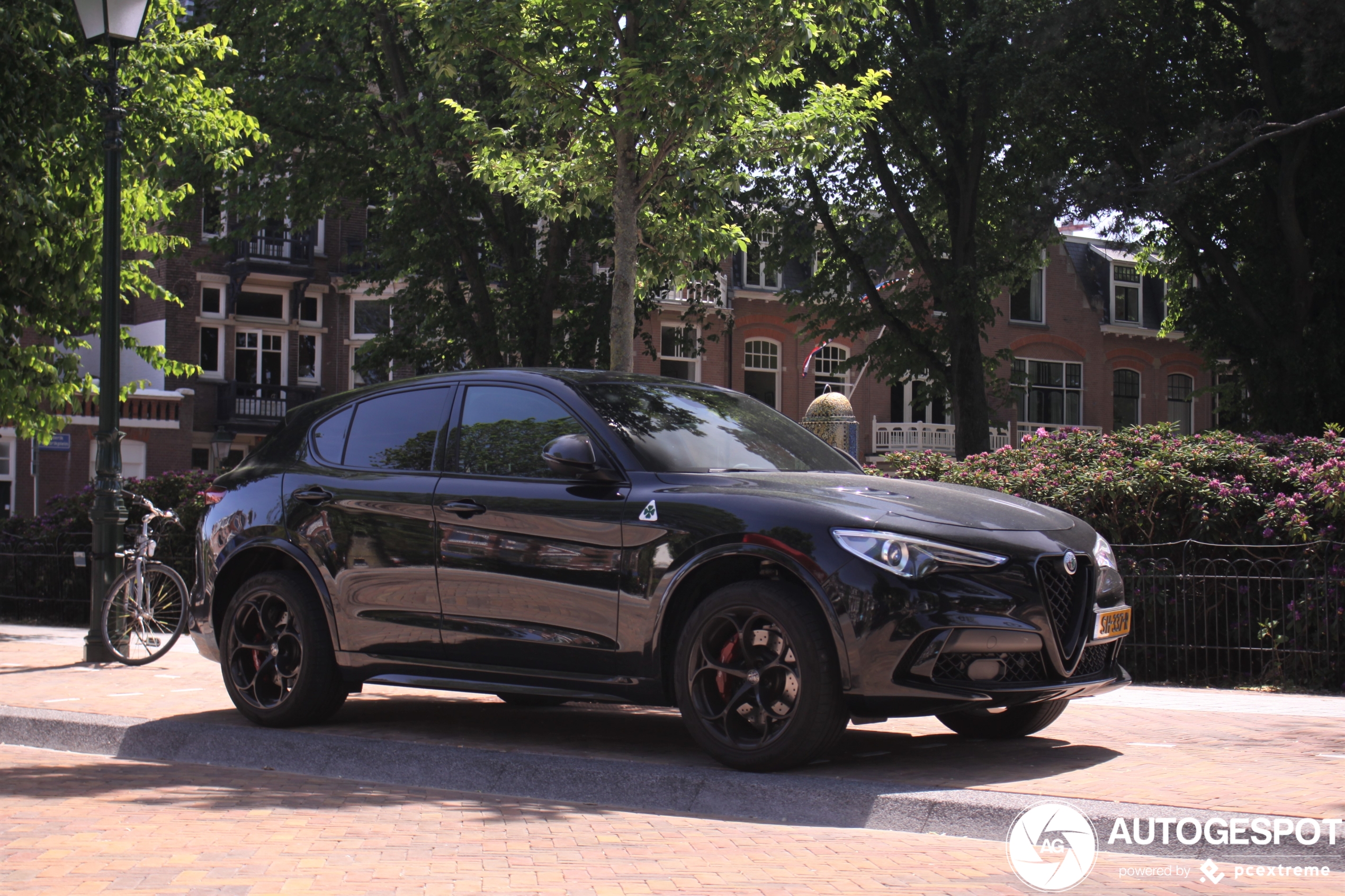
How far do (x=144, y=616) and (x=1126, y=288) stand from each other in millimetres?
42245

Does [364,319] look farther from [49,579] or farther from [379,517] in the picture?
[379,517]

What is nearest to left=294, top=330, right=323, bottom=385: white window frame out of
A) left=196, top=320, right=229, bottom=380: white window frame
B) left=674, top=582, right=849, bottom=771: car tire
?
left=196, top=320, right=229, bottom=380: white window frame

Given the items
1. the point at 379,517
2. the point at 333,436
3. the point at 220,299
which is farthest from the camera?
the point at 220,299

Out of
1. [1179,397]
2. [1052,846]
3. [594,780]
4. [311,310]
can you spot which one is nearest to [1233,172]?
[594,780]

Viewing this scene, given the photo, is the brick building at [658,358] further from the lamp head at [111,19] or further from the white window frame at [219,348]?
the lamp head at [111,19]

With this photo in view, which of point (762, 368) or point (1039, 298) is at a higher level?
point (1039, 298)

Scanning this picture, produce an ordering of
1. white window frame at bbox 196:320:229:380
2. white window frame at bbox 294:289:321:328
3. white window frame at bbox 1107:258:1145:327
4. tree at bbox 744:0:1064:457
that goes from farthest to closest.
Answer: white window frame at bbox 1107:258:1145:327
white window frame at bbox 294:289:321:328
white window frame at bbox 196:320:229:380
tree at bbox 744:0:1064:457

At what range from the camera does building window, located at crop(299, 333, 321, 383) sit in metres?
39.6

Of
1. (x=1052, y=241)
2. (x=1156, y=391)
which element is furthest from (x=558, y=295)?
(x=1156, y=391)

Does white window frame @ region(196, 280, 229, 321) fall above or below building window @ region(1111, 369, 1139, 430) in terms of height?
above

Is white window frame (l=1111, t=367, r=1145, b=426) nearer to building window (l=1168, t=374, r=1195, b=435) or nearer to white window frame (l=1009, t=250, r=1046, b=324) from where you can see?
building window (l=1168, t=374, r=1195, b=435)

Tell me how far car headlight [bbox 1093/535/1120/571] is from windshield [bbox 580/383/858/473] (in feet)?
4.04

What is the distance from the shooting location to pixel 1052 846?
14.3 feet

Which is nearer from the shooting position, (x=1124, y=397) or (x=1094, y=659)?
(x=1094, y=659)
